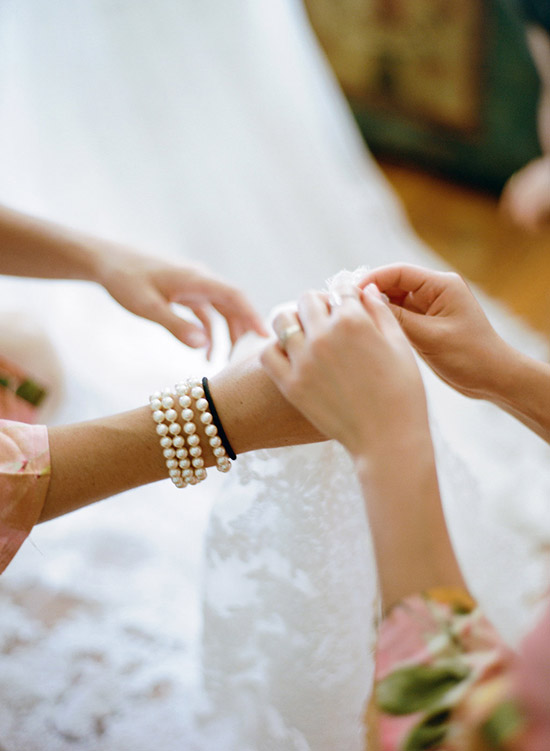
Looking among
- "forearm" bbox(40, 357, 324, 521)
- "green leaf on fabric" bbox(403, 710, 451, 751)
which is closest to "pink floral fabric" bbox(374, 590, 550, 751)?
"green leaf on fabric" bbox(403, 710, 451, 751)

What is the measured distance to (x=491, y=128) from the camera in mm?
1967

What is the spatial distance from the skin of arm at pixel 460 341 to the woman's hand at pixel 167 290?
8.1 inches

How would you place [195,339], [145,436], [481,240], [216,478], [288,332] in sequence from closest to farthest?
[288,332] < [145,436] < [195,339] < [216,478] < [481,240]

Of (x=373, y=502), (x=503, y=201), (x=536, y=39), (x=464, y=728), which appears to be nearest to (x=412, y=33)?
(x=503, y=201)

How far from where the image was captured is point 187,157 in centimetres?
131

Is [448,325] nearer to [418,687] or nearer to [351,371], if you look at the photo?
[351,371]

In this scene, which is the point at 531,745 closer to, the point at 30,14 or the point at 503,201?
the point at 30,14

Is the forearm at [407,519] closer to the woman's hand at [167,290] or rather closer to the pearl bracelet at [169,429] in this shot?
the pearl bracelet at [169,429]

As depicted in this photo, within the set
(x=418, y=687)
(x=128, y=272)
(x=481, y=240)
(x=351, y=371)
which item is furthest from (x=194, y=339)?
(x=481, y=240)

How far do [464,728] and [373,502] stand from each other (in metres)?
0.14

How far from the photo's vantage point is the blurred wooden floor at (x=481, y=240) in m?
1.76

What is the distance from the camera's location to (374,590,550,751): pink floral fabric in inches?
13.8

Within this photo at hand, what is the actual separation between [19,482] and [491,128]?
1.84m

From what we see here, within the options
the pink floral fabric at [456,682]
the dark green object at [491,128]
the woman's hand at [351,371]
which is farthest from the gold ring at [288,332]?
the dark green object at [491,128]
